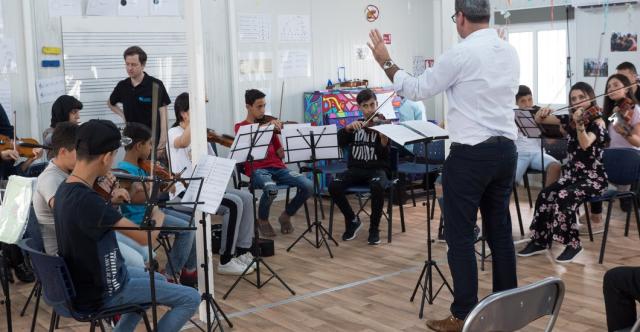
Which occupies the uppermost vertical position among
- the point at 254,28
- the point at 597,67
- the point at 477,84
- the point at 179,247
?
the point at 254,28

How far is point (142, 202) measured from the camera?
4.10 metres

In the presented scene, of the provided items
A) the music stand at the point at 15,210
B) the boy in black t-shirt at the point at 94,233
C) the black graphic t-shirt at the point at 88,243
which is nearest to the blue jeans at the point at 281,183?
the music stand at the point at 15,210

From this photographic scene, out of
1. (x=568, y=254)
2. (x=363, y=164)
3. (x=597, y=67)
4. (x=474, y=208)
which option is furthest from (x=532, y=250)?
(x=597, y=67)

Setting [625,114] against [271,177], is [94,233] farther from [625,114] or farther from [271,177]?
[625,114]

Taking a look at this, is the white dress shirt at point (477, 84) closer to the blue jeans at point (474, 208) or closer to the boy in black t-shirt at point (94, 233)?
the blue jeans at point (474, 208)

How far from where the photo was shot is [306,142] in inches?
227

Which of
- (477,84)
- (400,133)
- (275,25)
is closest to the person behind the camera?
(477,84)

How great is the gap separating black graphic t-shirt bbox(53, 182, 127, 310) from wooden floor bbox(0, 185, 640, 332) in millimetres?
1208

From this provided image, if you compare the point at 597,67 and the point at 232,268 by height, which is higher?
the point at 597,67

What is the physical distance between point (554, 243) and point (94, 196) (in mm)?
3771

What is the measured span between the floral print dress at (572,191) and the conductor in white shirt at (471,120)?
5.68 feet

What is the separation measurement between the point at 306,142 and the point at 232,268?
1133 millimetres

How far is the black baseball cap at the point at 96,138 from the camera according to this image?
3027 millimetres

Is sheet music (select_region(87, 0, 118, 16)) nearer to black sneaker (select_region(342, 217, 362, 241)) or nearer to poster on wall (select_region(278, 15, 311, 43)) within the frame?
poster on wall (select_region(278, 15, 311, 43))
